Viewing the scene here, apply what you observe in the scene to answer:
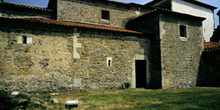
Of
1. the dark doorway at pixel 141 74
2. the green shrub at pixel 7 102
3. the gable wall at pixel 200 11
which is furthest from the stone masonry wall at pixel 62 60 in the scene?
the gable wall at pixel 200 11

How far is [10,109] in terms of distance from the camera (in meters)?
3.91

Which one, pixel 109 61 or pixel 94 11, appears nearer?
pixel 109 61

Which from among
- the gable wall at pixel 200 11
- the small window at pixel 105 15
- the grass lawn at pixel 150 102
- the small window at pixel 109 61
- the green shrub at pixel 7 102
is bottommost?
the grass lawn at pixel 150 102

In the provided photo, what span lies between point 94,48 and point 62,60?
1.88 metres

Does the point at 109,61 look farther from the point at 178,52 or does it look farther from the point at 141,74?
the point at 178,52

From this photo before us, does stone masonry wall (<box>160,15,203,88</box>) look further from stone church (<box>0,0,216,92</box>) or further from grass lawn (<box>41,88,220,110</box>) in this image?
grass lawn (<box>41,88,220,110</box>)

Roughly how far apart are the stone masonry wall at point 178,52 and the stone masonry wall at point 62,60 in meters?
1.78

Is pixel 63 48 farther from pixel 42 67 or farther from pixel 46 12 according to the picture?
pixel 46 12

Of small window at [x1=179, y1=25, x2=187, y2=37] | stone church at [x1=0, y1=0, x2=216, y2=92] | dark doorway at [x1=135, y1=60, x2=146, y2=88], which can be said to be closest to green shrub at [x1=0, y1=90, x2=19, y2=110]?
stone church at [x1=0, y1=0, x2=216, y2=92]

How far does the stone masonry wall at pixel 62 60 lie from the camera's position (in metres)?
6.86

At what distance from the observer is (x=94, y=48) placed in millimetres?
8594

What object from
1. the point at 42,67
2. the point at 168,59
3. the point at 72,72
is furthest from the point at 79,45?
the point at 168,59

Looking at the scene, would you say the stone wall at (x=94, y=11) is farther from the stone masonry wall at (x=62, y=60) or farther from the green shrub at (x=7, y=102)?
the green shrub at (x=7, y=102)

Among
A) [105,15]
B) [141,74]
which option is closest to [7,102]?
[141,74]
